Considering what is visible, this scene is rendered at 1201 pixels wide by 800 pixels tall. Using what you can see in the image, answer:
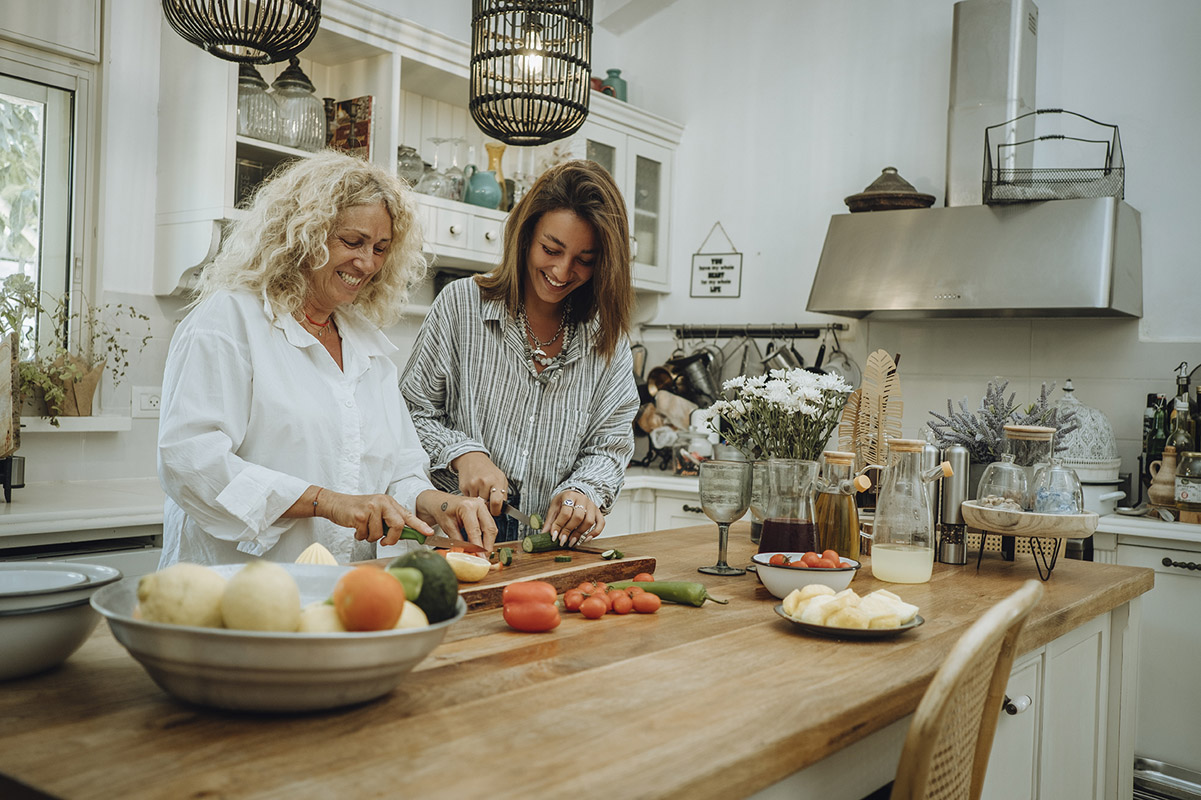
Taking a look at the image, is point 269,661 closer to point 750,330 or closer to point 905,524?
point 905,524

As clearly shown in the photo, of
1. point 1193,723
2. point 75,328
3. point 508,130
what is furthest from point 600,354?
point 1193,723

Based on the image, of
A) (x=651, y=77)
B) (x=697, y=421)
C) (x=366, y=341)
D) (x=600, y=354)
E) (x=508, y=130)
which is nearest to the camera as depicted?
(x=366, y=341)

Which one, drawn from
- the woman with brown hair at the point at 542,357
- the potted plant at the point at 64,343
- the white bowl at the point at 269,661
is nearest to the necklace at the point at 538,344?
the woman with brown hair at the point at 542,357

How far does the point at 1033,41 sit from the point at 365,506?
3.30m

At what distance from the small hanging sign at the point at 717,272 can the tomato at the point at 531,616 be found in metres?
3.47

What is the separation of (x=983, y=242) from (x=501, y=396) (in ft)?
7.00

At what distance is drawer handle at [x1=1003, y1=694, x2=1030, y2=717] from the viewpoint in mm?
1499

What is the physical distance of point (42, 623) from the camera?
0.96 m

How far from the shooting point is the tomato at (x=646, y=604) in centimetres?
142

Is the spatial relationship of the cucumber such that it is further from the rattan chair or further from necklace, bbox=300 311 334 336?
necklace, bbox=300 311 334 336

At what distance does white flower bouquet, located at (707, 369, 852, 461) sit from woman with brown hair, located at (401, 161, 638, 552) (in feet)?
1.04

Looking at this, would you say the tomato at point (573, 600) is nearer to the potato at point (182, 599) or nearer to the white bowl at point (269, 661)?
the white bowl at point (269, 661)

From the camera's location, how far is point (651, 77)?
492cm

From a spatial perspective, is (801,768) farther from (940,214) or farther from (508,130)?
(940,214)
